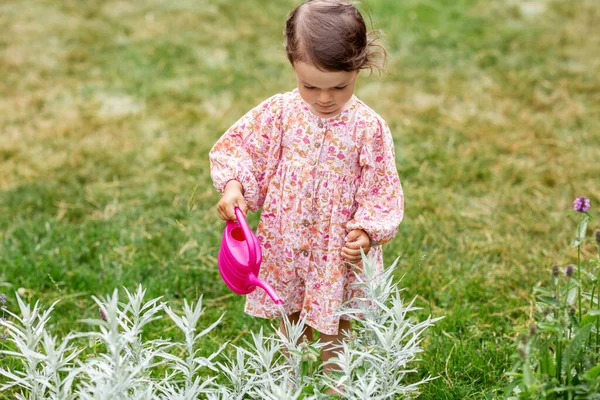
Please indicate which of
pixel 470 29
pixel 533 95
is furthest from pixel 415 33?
pixel 533 95

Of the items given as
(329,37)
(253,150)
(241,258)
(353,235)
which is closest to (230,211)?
(241,258)

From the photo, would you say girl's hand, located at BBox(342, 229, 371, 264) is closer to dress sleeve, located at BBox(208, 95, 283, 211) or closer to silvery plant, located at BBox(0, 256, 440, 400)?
silvery plant, located at BBox(0, 256, 440, 400)

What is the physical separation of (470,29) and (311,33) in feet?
14.4

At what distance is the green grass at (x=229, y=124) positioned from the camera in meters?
3.09

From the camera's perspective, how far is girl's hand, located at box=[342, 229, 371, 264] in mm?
2184

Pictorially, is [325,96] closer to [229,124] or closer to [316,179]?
[316,179]

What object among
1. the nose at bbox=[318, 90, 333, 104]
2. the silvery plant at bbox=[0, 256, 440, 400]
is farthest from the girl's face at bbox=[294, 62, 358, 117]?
the silvery plant at bbox=[0, 256, 440, 400]

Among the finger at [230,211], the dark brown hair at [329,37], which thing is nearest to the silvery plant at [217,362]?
the finger at [230,211]

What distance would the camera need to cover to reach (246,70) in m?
5.43

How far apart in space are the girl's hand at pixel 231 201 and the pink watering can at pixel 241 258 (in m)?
0.03

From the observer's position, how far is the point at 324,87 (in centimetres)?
210

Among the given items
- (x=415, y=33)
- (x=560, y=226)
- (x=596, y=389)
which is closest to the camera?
(x=596, y=389)

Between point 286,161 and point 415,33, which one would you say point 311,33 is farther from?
point 415,33

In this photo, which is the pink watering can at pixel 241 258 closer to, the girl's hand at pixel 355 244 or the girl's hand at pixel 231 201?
the girl's hand at pixel 231 201
